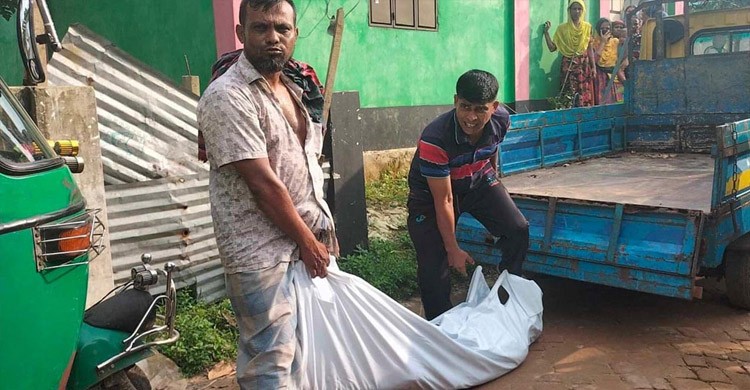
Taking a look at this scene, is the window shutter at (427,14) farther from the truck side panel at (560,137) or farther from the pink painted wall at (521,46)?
the truck side panel at (560,137)

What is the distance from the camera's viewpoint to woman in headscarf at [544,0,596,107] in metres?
10.1

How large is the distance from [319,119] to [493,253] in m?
2.09

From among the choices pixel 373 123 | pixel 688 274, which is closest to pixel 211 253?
pixel 688 274

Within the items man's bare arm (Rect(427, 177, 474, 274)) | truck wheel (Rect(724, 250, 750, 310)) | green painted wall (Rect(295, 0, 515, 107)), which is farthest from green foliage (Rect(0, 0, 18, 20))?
truck wheel (Rect(724, 250, 750, 310))

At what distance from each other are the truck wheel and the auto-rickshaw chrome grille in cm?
357

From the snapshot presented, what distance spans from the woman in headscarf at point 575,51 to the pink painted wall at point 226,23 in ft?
17.8

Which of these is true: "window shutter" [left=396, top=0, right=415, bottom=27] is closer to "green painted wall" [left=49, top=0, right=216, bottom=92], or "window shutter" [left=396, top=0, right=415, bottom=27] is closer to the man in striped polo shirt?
"green painted wall" [left=49, top=0, right=216, bottom=92]

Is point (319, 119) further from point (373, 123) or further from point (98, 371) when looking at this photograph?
point (373, 123)

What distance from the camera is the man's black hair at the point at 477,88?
3.19 metres

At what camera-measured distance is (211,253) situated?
4352 millimetres

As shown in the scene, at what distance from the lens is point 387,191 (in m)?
7.09

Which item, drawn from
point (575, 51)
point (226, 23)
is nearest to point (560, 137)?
point (226, 23)

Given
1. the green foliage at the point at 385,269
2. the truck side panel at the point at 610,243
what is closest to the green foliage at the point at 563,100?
the green foliage at the point at 385,269

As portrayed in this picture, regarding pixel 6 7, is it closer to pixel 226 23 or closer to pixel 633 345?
pixel 226 23
